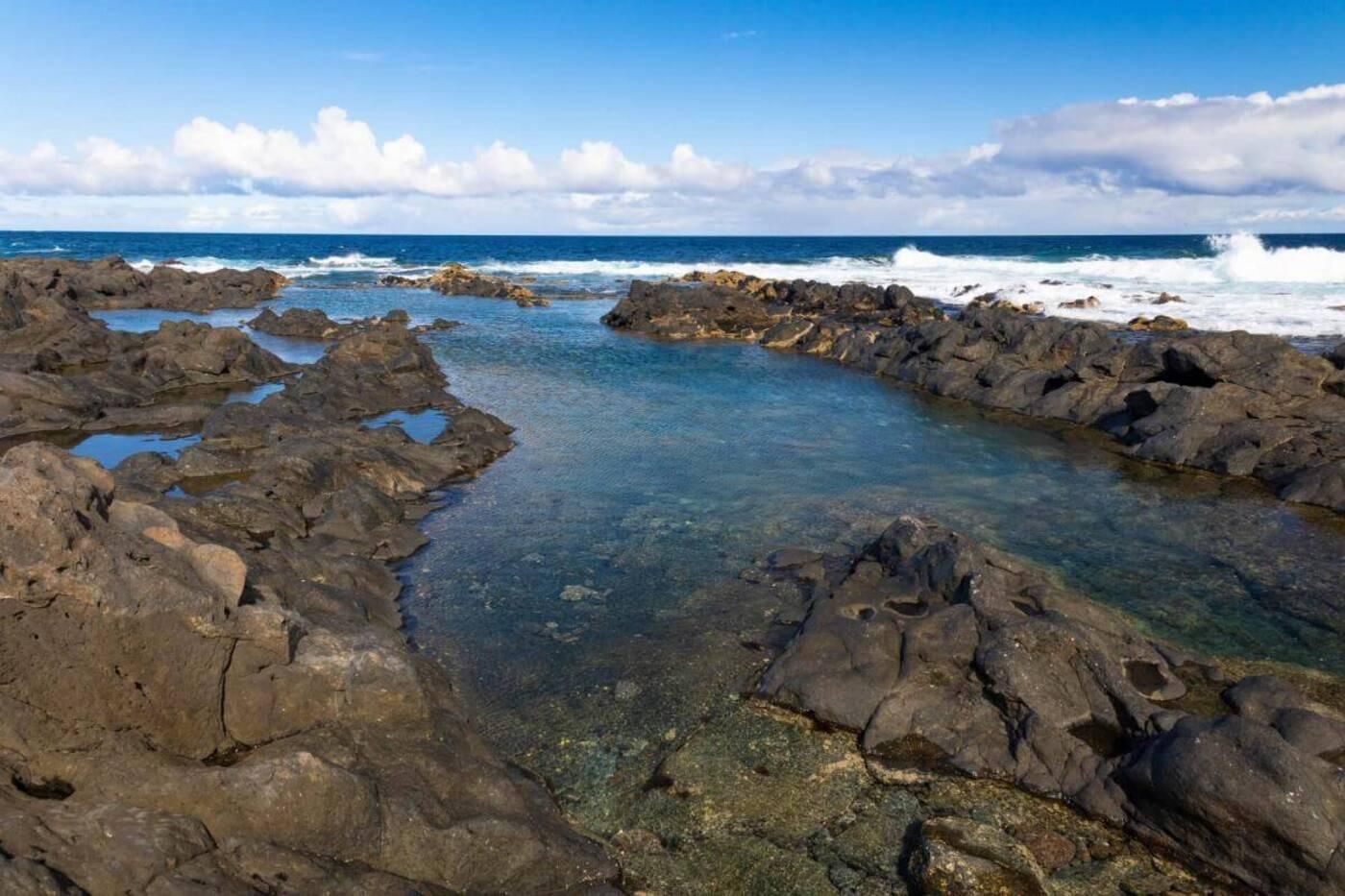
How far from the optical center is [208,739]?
8539 millimetres

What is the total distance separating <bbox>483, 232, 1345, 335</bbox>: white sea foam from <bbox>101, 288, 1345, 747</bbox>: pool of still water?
109ft

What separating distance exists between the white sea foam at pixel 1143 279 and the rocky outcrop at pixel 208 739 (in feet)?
176

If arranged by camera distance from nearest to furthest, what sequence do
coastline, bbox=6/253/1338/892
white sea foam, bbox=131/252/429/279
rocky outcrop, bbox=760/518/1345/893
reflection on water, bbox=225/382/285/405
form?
coastline, bbox=6/253/1338/892, rocky outcrop, bbox=760/518/1345/893, reflection on water, bbox=225/382/285/405, white sea foam, bbox=131/252/429/279

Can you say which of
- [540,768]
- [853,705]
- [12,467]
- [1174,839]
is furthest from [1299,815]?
[12,467]

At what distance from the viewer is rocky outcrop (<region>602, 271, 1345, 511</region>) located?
24.6 meters

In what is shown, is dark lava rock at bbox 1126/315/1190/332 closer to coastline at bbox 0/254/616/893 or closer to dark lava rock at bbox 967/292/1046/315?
dark lava rock at bbox 967/292/1046/315

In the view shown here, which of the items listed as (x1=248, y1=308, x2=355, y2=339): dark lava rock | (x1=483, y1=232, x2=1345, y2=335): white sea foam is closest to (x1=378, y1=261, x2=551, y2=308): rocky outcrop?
(x1=483, y1=232, x2=1345, y2=335): white sea foam

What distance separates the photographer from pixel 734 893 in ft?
28.8

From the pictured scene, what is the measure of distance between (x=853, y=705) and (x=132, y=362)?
110 ft

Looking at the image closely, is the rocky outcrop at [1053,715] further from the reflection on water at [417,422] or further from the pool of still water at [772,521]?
the reflection on water at [417,422]

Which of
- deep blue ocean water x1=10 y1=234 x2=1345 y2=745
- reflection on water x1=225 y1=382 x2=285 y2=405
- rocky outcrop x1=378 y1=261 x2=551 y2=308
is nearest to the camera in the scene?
deep blue ocean water x1=10 y1=234 x2=1345 y2=745

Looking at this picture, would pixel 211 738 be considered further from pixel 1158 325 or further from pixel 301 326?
pixel 1158 325

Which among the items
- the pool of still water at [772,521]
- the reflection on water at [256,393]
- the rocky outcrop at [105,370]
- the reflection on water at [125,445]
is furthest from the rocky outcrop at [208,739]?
the reflection on water at [256,393]

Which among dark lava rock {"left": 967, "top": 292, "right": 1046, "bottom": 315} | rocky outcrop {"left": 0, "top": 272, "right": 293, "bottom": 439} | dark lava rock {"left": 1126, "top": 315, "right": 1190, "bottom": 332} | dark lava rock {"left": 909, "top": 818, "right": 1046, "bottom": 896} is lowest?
dark lava rock {"left": 909, "top": 818, "right": 1046, "bottom": 896}
